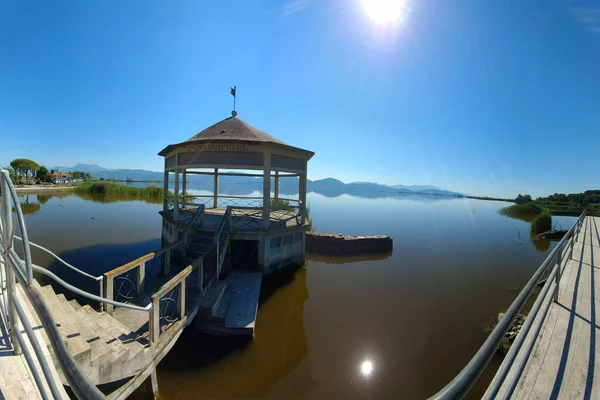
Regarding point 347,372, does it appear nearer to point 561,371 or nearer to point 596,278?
point 561,371

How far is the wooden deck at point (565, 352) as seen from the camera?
8.18ft

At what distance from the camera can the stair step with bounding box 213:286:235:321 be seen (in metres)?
6.66

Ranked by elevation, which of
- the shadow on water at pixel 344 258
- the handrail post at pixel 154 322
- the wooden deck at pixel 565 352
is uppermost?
the wooden deck at pixel 565 352

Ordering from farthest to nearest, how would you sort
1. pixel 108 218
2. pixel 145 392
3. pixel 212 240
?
pixel 108 218 → pixel 212 240 → pixel 145 392

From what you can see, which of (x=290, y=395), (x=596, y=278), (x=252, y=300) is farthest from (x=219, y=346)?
(x=596, y=278)

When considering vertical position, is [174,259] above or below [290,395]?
above

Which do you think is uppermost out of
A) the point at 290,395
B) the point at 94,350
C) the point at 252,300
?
the point at 94,350

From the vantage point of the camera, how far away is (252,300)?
293 inches

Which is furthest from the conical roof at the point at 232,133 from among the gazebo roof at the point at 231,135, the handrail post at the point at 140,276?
the handrail post at the point at 140,276

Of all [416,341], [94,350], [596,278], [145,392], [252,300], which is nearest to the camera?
[94,350]

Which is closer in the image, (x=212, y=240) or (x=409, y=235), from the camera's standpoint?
(x=212, y=240)

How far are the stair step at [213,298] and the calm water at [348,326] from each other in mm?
620

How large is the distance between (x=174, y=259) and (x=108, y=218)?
15.8m

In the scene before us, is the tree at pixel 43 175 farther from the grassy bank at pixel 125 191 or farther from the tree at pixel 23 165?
the grassy bank at pixel 125 191
